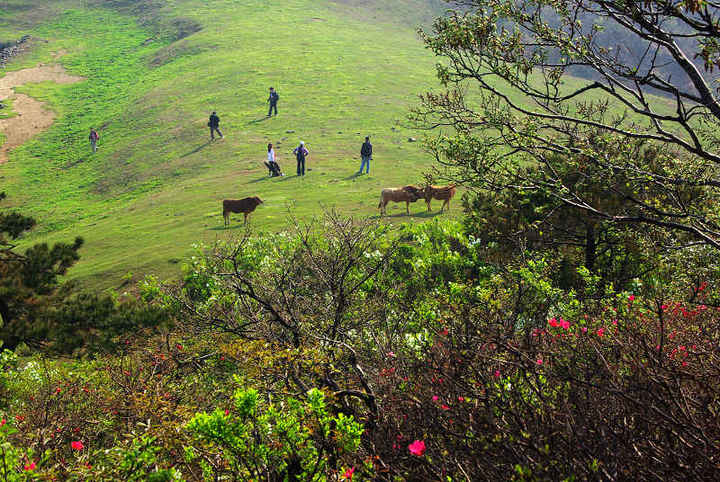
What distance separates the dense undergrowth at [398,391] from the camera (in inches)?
164

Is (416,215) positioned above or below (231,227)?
above

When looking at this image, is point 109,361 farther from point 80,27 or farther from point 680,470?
point 80,27

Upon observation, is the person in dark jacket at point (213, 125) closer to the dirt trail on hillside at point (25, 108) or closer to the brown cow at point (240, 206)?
the dirt trail on hillside at point (25, 108)

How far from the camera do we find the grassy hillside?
2823 cm

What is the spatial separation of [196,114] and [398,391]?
4859 centimetres

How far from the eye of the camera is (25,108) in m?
58.1

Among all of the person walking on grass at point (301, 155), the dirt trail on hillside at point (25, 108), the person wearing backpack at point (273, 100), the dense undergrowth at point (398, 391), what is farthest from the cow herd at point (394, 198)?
the dirt trail on hillside at point (25, 108)

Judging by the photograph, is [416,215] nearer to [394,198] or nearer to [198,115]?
[394,198]

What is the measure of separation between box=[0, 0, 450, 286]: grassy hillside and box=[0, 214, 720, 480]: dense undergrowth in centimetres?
1081

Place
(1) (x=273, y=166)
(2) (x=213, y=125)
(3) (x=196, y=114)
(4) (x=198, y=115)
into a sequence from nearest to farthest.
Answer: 1. (1) (x=273, y=166)
2. (2) (x=213, y=125)
3. (4) (x=198, y=115)
4. (3) (x=196, y=114)

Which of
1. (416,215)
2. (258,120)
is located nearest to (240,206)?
(416,215)

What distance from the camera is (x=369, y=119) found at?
4725 cm

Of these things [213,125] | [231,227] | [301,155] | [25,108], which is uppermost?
[301,155]

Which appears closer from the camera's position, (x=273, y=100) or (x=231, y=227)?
(x=231, y=227)
